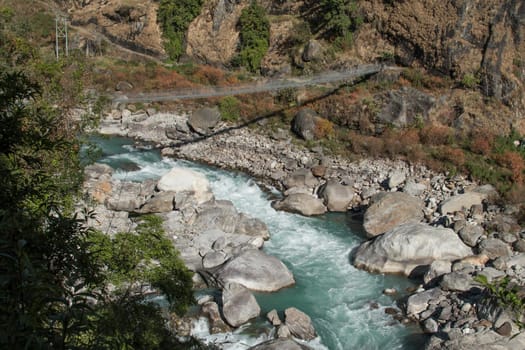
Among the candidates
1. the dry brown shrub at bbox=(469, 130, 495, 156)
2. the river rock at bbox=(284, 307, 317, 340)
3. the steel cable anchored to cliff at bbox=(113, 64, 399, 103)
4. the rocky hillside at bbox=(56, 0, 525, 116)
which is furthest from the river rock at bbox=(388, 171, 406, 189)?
the river rock at bbox=(284, 307, 317, 340)

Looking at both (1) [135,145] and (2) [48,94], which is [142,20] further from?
(2) [48,94]

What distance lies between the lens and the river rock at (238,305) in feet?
25.5

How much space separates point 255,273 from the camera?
29.3ft

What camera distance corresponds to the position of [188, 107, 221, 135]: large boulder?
17688mm

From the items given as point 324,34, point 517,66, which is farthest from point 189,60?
point 517,66

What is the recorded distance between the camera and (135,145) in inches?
665

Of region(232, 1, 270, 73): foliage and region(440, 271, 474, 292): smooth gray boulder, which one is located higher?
region(232, 1, 270, 73): foliage

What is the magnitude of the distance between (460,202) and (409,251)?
3199 millimetres

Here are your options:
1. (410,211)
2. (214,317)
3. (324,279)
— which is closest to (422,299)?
(324,279)

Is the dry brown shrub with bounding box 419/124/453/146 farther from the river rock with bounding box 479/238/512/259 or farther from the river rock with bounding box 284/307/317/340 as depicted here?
the river rock with bounding box 284/307/317/340

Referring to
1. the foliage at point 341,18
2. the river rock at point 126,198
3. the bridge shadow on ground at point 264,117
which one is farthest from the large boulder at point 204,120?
the foliage at point 341,18

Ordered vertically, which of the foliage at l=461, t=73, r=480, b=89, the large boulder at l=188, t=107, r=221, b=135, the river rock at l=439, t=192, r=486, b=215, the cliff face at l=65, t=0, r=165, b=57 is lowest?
the river rock at l=439, t=192, r=486, b=215

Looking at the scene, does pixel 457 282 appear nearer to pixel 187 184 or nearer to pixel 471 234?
pixel 471 234

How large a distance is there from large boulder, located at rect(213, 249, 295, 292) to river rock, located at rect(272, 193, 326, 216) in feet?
10.4
